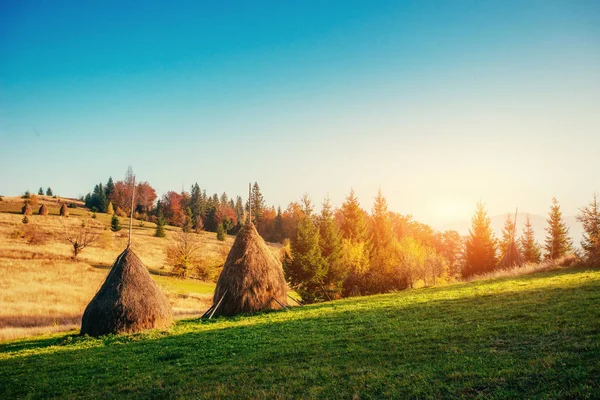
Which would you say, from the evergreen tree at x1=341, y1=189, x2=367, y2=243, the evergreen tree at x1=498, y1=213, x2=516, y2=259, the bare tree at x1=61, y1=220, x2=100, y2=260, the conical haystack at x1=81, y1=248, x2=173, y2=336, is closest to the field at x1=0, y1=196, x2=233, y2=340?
the bare tree at x1=61, y1=220, x2=100, y2=260

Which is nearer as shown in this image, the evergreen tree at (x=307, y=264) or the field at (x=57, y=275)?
the field at (x=57, y=275)

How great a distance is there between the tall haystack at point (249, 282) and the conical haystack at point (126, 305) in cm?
401

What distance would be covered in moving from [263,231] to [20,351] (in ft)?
313

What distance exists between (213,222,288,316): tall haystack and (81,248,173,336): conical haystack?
401cm

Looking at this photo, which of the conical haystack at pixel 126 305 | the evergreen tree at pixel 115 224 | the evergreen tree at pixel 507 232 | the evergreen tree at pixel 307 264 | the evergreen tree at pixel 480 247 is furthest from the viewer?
the evergreen tree at pixel 115 224

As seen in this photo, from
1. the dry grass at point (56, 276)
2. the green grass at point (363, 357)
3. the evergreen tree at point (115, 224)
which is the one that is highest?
the evergreen tree at point (115, 224)

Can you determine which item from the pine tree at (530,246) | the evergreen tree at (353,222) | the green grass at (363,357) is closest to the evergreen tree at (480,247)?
the pine tree at (530,246)

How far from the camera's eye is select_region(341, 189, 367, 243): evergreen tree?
127ft

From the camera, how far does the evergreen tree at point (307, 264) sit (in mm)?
32281

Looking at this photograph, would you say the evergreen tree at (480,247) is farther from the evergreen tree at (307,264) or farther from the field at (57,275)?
the field at (57,275)

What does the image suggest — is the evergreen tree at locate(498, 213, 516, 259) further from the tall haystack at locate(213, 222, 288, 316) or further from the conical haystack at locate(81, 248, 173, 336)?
the conical haystack at locate(81, 248, 173, 336)

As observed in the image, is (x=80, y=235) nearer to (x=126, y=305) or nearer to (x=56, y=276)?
(x=56, y=276)

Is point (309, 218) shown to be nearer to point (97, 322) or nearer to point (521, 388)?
point (97, 322)

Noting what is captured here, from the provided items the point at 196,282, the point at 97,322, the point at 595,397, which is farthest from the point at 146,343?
the point at 196,282
